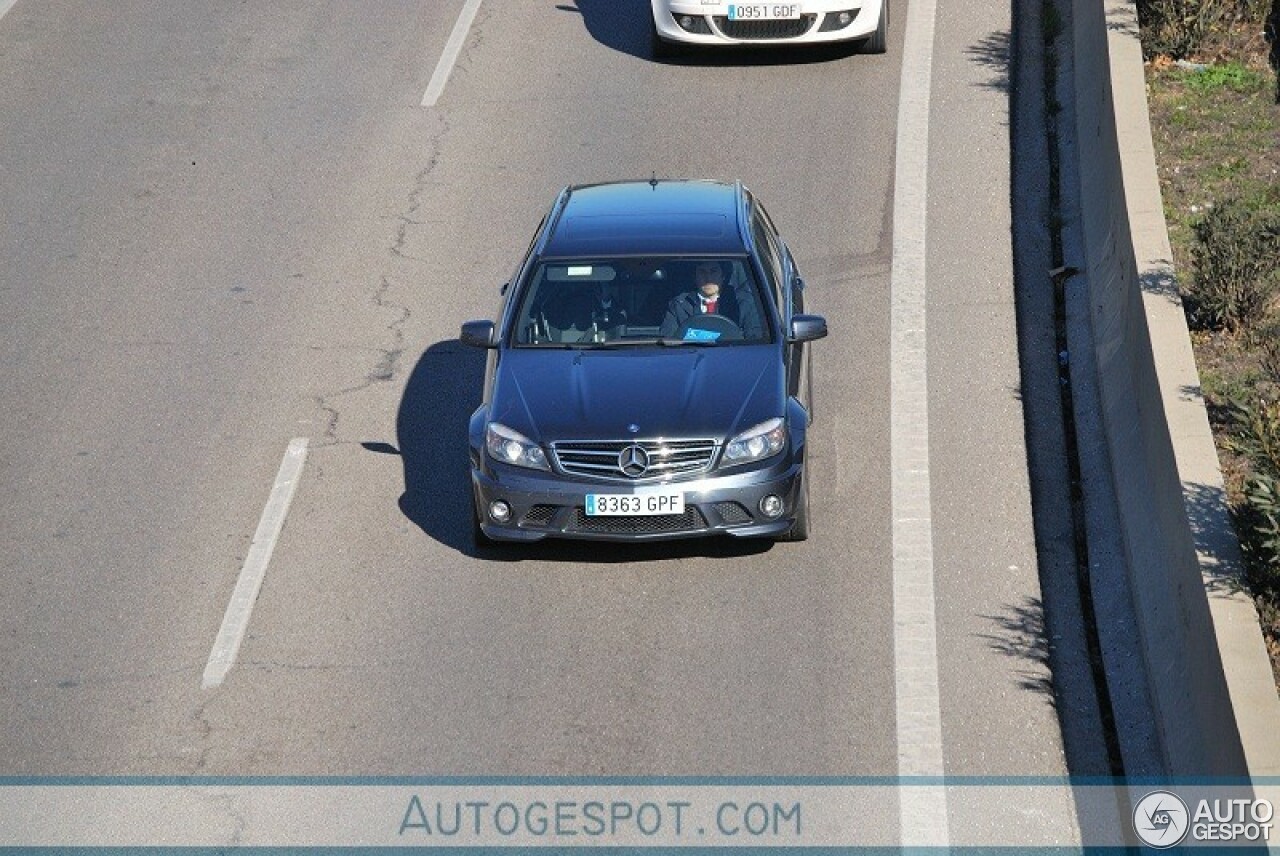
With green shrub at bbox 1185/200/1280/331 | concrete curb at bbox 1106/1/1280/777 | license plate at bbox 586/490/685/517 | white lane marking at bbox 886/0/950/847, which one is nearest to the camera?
concrete curb at bbox 1106/1/1280/777

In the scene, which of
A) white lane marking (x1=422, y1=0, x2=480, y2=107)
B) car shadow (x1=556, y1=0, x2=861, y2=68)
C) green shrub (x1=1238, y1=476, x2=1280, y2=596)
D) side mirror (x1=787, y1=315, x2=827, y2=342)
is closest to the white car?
car shadow (x1=556, y1=0, x2=861, y2=68)

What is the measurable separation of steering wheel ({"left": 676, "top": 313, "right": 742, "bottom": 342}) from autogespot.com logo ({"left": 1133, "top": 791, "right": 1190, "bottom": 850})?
3.91 meters

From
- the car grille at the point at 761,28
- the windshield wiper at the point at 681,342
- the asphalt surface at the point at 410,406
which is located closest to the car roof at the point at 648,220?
the windshield wiper at the point at 681,342

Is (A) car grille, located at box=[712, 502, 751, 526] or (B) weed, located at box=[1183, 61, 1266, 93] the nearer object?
(A) car grille, located at box=[712, 502, 751, 526]

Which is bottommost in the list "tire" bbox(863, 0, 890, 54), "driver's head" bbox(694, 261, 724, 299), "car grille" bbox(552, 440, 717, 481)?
"tire" bbox(863, 0, 890, 54)

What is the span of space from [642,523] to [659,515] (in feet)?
0.34

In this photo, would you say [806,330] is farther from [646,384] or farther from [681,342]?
[646,384]

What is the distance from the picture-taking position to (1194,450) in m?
9.56

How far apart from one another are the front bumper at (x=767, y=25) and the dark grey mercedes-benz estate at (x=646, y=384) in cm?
616

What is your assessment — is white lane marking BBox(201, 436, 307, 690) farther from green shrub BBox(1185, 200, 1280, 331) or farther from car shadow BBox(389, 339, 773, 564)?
green shrub BBox(1185, 200, 1280, 331)

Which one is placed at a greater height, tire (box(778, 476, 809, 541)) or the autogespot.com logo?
the autogespot.com logo

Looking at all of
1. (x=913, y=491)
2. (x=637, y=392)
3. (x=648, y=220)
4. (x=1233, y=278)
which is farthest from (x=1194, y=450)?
(x=648, y=220)

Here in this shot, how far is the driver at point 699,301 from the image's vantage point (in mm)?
11289

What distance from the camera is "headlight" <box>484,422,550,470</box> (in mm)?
10383
